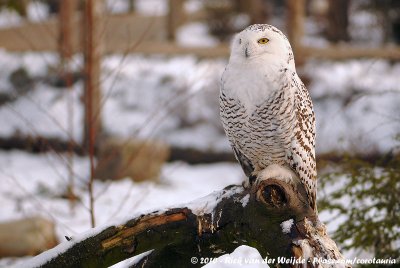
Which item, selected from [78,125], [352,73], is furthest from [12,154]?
[352,73]

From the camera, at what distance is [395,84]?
10156mm

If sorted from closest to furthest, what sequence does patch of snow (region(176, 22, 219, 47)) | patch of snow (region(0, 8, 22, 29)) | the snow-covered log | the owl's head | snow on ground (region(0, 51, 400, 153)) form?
the snow-covered log → the owl's head → snow on ground (region(0, 51, 400, 153)) → patch of snow (region(176, 22, 219, 47)) → patch of snow (region(0, 8, 22, 29))

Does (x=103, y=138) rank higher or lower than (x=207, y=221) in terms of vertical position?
lower

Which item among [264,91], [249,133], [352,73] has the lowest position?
[352,73]

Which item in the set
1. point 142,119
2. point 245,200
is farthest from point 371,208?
point 142,119

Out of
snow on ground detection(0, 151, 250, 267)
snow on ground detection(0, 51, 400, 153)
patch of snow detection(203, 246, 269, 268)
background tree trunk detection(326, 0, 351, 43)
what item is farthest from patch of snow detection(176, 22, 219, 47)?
patch of snow detection(203, 246, 269, 268)

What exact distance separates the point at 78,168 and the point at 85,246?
589 centimetres

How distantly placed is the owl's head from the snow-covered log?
0.60m

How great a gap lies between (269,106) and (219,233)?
0.64m

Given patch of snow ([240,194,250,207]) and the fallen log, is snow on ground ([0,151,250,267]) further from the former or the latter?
patch of snow ([240,194,250,207])

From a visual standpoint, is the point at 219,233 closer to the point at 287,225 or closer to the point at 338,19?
the point at 287,225

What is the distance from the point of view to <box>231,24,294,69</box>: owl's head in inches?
122

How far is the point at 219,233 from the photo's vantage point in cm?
317

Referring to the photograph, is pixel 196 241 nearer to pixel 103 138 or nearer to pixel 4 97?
pixel 103 138
